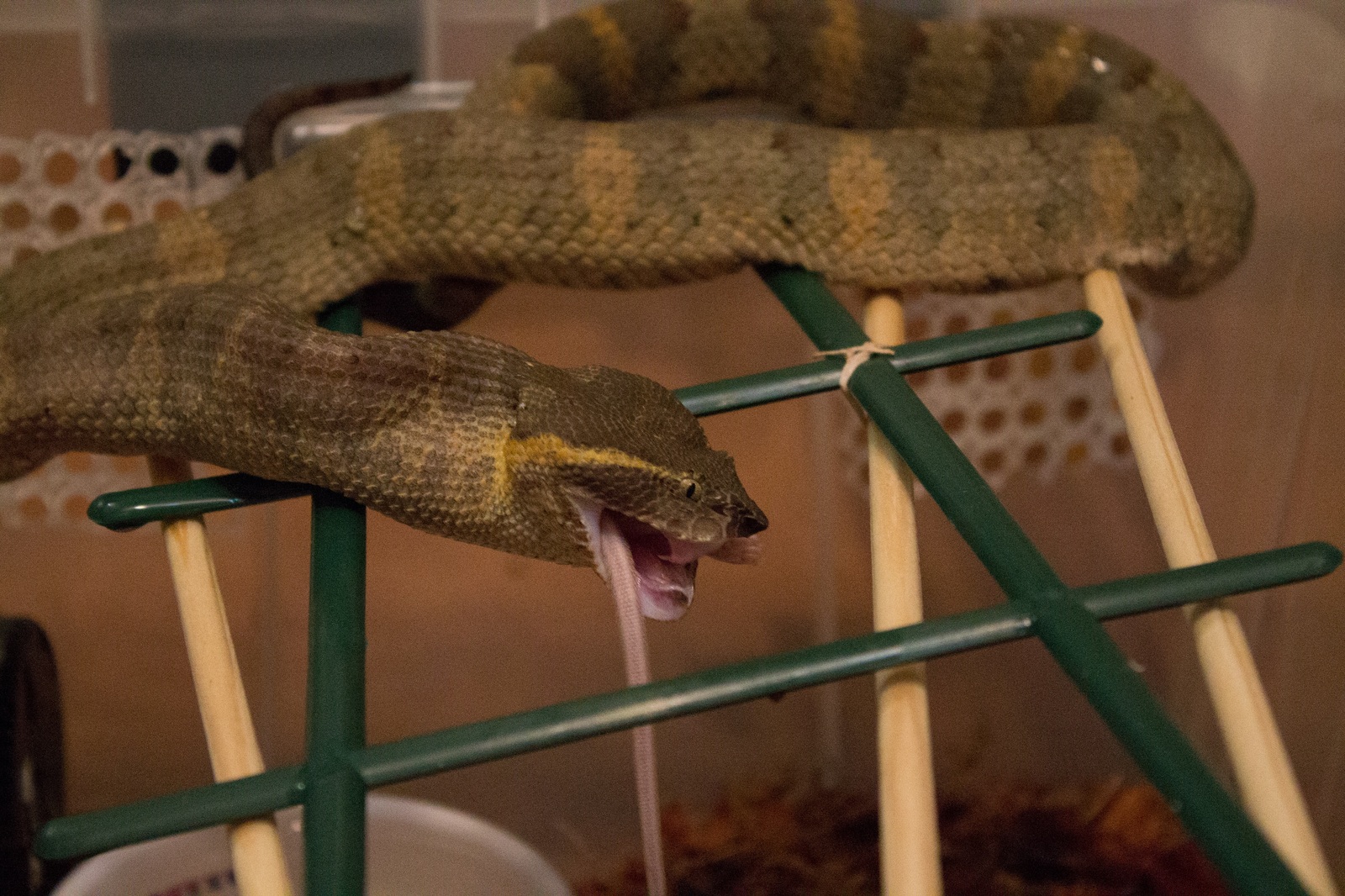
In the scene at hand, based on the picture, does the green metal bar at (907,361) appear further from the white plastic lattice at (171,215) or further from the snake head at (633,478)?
the white plastic lattice at (171,215)

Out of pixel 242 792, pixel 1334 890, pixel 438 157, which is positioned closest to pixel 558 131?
pixel 438 157

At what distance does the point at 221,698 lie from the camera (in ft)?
2.45

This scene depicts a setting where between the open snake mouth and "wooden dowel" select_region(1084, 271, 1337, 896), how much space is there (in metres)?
0.33

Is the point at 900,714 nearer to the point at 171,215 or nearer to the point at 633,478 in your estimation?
A: the point at 633,478

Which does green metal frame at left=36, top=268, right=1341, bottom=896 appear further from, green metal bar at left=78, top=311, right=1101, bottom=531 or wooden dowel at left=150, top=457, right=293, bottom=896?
green metal bar at left=78, top=311, right=1101, bottom=531

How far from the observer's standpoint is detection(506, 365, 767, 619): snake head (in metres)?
0.78

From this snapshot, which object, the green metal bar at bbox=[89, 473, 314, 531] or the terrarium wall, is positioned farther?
the terrarium wall

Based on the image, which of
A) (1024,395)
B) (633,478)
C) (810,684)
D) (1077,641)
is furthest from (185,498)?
(1024,395)

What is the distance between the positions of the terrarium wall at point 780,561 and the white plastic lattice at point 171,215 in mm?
13

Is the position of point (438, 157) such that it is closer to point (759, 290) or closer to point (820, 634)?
point (759, 290)

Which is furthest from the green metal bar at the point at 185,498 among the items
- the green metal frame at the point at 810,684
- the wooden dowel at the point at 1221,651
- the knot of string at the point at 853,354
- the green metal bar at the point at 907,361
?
the wooden dowel at the point at 1221,651

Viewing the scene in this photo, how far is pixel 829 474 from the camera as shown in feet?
5.33

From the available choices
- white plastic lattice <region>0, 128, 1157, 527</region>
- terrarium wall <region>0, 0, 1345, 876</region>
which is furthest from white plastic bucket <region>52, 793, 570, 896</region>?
white plastic lattice <region>0, 128, 1157, 527</region>

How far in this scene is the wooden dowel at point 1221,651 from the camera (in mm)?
601
